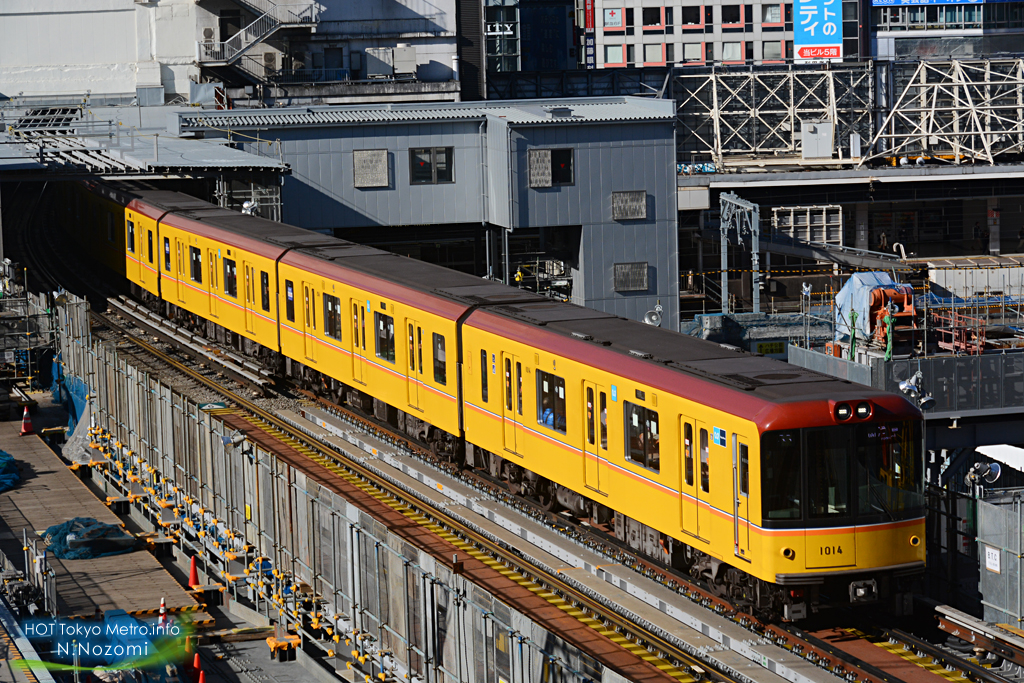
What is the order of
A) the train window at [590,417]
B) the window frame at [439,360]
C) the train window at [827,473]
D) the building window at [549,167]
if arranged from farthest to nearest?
the building window at [549,167] → the window frame at [439,360] → the train window at [590,417] → the train window at [827,473]

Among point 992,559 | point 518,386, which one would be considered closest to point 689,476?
point 992,559

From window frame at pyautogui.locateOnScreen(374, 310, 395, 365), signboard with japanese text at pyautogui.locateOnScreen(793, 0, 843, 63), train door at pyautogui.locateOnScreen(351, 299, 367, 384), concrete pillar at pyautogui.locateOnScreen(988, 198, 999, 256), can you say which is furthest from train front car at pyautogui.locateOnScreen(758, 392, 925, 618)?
signboard with japanese text at pyautogui.locateOnScreen(793, 0, 843, 63)

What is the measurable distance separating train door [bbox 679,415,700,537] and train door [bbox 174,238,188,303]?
19521 millimetres

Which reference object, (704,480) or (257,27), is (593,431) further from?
(257,27)

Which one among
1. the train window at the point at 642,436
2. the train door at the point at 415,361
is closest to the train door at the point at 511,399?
the train window at the point at 642,436

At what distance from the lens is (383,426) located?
23.9m

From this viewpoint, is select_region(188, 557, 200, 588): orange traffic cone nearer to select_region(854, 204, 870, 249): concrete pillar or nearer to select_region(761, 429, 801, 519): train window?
select_region(761, 429, 801, 519): train window

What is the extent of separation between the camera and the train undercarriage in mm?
13961

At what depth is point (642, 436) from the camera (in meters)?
15.4

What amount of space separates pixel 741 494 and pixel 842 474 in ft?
3.25

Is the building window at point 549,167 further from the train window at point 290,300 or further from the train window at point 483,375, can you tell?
the train window at point 483,375

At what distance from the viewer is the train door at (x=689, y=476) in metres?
14.5

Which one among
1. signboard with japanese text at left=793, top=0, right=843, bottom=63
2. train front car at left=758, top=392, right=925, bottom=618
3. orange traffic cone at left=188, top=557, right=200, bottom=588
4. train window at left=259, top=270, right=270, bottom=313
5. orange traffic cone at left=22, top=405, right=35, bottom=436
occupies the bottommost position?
orange traffic cone at left=188, top=557, right=200, bottom=588

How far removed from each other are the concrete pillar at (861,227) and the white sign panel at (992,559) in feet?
137
